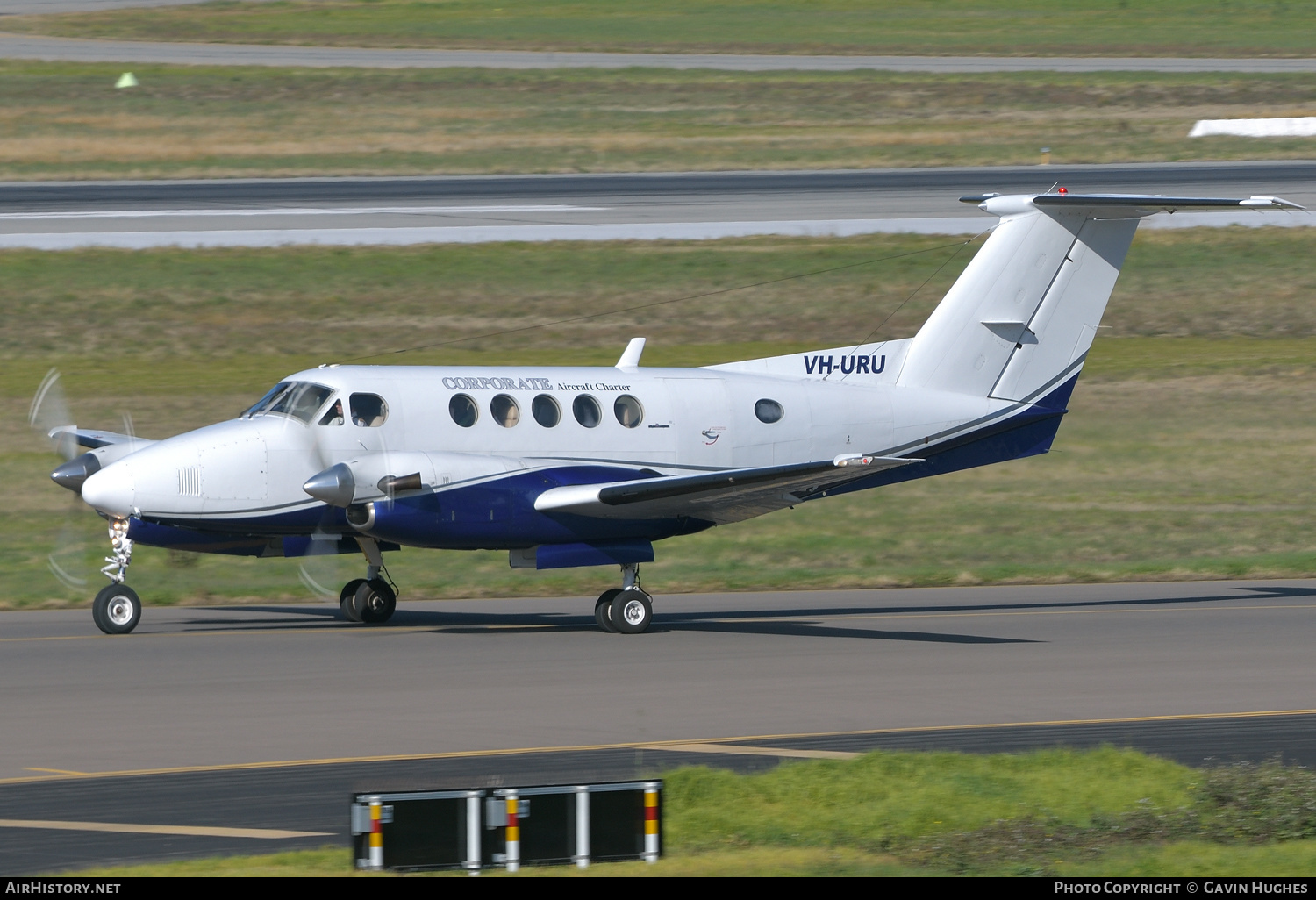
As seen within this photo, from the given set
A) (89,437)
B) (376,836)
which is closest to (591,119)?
(89,437)

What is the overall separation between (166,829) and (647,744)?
4158mm

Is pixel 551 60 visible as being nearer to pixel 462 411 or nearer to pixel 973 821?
pixel 462 411

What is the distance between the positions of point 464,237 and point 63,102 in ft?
85.8

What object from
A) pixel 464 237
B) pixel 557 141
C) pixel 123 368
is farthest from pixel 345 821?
pixel 557 141

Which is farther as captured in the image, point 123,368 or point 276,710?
point 123,368

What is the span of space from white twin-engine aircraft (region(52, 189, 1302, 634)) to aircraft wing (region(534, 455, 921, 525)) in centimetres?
3

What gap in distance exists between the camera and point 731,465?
21.5 m

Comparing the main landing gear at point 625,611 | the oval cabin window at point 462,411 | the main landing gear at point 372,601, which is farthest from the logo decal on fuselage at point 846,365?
the main landing gear at point 372,601

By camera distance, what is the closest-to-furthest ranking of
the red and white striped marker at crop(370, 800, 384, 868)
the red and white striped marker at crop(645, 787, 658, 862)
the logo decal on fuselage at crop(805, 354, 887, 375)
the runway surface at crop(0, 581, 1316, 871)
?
the red and white striped marker at crop(370, 800, 384, 868) < the red and white striped marker at crop(645, 787, 658, 862) < the runway surface at crop(0, 581, 1316, 871) < the logo decal on fuselage at crop(805, 354, 887, 375)

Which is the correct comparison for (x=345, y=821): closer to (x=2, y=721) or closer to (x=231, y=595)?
(x=2, y=721)

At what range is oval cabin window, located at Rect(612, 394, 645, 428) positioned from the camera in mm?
20875

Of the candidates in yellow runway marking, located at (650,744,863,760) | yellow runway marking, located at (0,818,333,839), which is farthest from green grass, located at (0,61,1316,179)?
yellow runway marking, located at (0,818,333,839)

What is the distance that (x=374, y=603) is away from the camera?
69.6 feet

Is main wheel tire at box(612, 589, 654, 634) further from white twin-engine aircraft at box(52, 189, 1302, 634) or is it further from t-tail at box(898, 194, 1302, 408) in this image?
t-tail at box(898, 194, 1302, 408)
